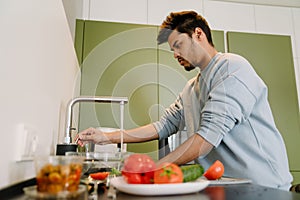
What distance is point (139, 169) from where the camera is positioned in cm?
60

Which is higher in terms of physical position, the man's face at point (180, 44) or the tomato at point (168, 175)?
the man's face at point (180, 44)

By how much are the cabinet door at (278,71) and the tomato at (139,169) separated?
5.08ft

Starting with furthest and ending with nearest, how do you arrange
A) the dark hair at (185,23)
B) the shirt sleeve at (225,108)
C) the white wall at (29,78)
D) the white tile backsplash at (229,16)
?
the white tile backsplash at (229,16) < the dark hair at (185,23) < the shirt sleeve at (225,108) < the white wall at (29,78)

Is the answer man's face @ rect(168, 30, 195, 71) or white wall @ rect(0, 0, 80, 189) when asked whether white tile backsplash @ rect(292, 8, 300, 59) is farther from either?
white wall @ rect(0, 0, 80, 189)

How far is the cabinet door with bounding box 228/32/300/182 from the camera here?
1905 mm

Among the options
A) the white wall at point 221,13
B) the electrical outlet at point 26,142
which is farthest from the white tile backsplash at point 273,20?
the electrical outlet at point 26,142

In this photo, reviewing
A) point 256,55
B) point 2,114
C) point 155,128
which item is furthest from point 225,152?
point 256,55

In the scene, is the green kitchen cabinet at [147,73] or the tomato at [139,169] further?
the green kitchen cabinet at [147,73]

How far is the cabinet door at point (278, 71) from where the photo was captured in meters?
1.91

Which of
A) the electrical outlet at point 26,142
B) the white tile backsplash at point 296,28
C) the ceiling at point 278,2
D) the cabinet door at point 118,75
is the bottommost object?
the electrical outlet at point 26,142

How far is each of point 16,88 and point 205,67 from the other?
0.81 m

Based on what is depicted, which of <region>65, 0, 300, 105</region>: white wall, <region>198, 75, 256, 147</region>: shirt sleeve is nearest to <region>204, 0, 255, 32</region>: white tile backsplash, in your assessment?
<region>65, 0, 300, 105</region>: white wall

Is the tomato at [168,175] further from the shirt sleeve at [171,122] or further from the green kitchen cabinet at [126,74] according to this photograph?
the green kitchen cabinet at [126,74]

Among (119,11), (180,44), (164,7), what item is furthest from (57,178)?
(164,7)
